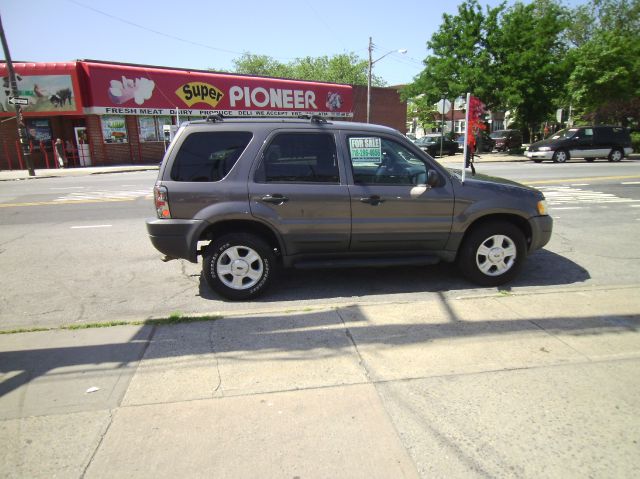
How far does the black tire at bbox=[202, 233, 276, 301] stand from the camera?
15.6 ft

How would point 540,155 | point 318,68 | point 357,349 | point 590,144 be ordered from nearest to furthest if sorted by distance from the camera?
point 357,349, point 590,144, point 540,155, point 318,68

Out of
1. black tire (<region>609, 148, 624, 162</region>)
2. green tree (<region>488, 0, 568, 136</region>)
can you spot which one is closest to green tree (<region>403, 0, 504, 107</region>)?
green tree (<region>488, 0, 568, 136</region>)

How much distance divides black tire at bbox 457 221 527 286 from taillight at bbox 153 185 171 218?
10.7 ft

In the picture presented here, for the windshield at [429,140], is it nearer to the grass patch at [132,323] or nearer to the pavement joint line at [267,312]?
the pavement joint line at [267,312]

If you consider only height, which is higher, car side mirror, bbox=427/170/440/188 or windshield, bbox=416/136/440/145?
windshield, bbox=416/136/440/145

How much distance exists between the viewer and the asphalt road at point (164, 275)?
4875mm

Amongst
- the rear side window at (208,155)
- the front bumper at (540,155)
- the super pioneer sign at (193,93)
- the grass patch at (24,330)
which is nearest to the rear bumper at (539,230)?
the rear side window at (208,155)

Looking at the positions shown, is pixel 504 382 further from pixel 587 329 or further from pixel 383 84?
pixel 383 84

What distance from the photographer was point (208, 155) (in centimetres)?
472

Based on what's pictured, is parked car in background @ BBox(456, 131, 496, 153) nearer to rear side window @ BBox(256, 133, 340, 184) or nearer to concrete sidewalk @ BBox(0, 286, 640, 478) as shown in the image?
rear side window @ BBox(256, 133, 340, 184)

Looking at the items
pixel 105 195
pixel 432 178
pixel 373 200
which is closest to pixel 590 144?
pixel 432 178

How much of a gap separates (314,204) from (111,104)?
23.5m

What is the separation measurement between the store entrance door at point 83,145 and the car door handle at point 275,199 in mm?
24142

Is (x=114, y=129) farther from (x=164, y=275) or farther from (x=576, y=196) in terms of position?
(x=576, y=196)
